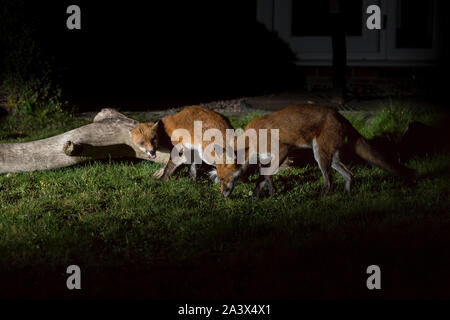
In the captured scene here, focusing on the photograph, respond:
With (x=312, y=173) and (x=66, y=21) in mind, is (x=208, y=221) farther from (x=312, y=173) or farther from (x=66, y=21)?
(x=66, y=21)

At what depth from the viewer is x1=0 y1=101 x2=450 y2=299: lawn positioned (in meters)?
3.89


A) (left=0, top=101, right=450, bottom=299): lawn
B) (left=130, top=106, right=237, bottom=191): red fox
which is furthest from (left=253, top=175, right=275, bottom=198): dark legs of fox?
(left=130, top=106, right=237, bottom=191): red fox

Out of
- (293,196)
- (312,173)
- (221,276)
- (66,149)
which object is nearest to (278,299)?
(221,276)

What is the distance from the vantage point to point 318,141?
5.68m

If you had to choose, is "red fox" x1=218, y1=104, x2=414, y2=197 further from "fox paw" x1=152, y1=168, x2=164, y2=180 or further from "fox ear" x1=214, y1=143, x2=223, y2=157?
"fox paw" x1=152, y1=168, x2=164, y2=180

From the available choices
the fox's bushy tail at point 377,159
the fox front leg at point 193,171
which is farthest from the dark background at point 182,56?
the fox's bushy tail at point 377,159

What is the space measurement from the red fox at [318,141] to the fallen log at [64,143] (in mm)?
1649

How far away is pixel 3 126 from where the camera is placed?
874cm

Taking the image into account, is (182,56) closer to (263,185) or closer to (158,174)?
(158,174)

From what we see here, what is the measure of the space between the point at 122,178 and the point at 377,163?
2.78 m

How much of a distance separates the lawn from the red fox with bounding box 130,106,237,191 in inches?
7.4

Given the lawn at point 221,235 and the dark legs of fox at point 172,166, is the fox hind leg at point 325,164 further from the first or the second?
the dark legs of fox at point 172,166

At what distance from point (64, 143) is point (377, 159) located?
3502 millimetres

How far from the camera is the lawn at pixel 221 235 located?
3891mm
